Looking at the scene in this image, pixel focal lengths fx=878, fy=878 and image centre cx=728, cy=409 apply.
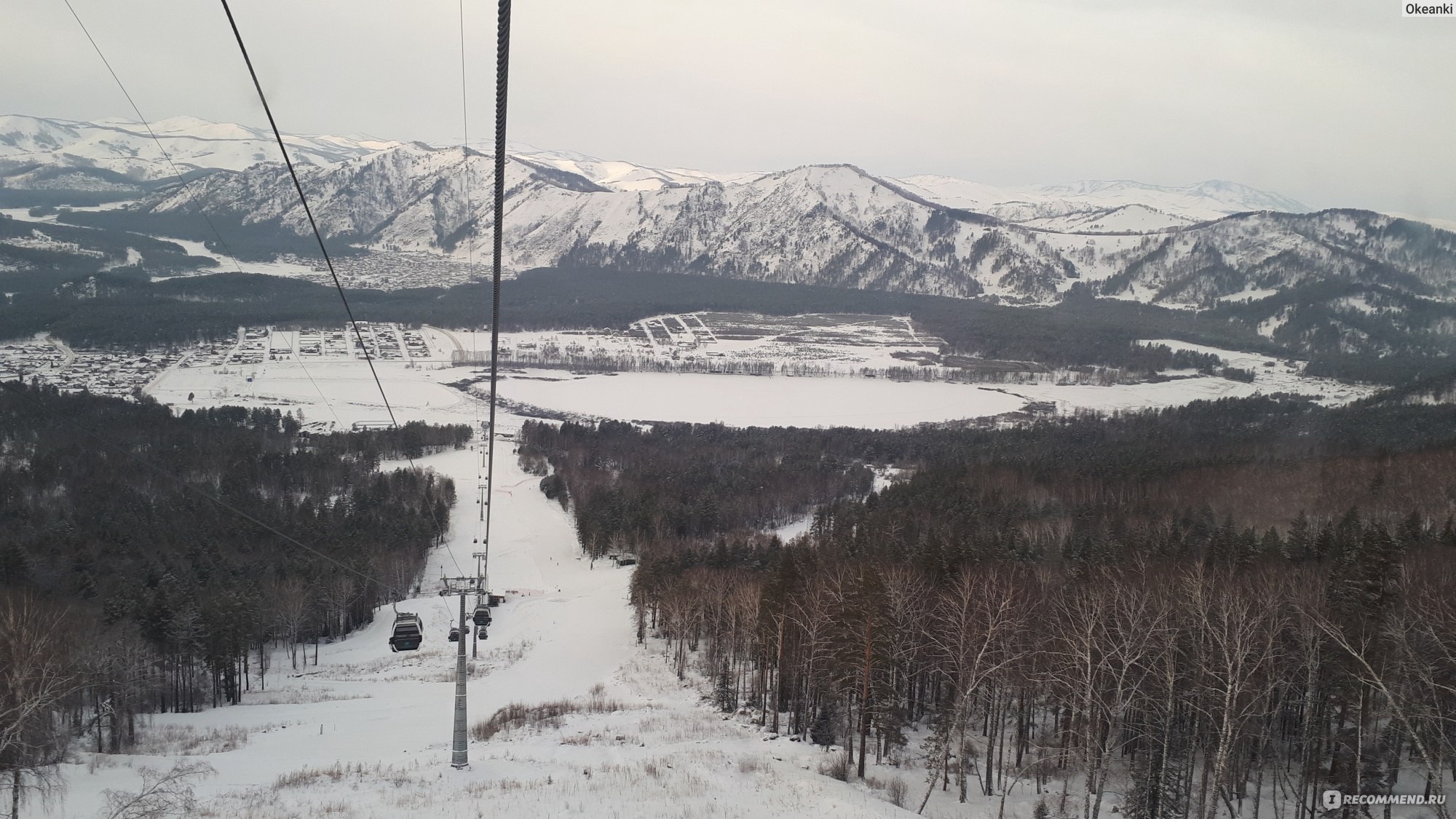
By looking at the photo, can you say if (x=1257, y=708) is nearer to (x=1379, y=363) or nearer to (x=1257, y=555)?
(x=1257, y=555)

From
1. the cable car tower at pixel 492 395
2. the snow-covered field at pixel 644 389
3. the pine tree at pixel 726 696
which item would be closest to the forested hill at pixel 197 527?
the cable car tower at pixel 492 395

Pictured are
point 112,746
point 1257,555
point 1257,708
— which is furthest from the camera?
point 1257,555

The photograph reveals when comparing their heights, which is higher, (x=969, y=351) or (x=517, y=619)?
Answer: (x=969, y=351)

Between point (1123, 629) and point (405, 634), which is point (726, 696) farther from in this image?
point (405, 634)

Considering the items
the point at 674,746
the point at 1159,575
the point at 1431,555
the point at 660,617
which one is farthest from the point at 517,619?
the point at 1431,555

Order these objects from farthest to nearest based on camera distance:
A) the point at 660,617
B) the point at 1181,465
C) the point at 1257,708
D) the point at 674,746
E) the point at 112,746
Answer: the point at 1181,465 < the point at 660,617 < the point at 112,746 < the point at 674,746 < the point at 1257,708

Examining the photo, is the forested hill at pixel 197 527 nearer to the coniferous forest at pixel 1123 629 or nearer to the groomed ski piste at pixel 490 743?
the groomed ski piste at pixel 490 743

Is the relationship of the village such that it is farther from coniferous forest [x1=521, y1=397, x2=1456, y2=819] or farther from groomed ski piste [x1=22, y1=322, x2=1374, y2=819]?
coniferous forest [x1=521, y1=397, x2=1456, y2=819]

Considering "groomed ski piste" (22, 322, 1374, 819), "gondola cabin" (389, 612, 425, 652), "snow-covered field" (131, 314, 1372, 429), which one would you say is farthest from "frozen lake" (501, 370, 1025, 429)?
"gondola cabin" (389, 612, 425, 652)
